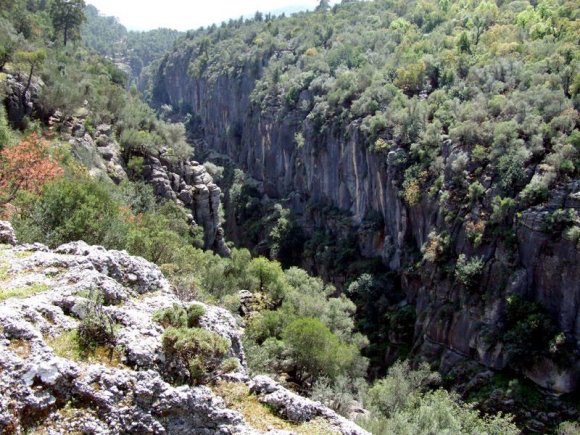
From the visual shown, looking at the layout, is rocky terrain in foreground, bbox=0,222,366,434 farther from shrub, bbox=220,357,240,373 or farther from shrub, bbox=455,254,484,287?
shrub, bbox=455,254,484,287

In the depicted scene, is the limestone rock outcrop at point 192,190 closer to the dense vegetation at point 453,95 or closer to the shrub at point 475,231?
the dense vegetation at point 453,95

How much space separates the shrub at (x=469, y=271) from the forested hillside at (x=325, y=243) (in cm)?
28

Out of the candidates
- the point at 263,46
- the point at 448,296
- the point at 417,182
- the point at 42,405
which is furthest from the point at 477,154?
the point at 263,46

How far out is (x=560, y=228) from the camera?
40.5 meters

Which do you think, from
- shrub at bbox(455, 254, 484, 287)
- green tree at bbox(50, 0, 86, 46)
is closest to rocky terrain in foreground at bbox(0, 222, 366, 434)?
shrub at bbox(455, 254, 484, 287)

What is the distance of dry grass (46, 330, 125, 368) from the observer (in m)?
13.6

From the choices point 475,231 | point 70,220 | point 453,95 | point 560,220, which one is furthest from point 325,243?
point 70,220

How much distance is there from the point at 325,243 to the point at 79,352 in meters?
61.5

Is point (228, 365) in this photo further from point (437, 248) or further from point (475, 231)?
point (437, 248)

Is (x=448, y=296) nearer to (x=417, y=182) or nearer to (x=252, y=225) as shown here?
(x=417, y=182)

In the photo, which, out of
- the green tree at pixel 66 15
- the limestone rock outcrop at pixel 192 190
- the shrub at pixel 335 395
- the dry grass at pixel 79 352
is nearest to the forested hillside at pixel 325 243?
the dry grass at pixel 79 352

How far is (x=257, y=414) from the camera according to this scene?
572 inches

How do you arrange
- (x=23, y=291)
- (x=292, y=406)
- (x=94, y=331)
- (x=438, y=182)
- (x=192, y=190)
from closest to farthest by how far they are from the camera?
(x=94, y=331), (x=292, y=406), (x=23, y=291), (x=438, y=182), (x=192, y=190)

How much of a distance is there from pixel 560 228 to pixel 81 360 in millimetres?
37135
